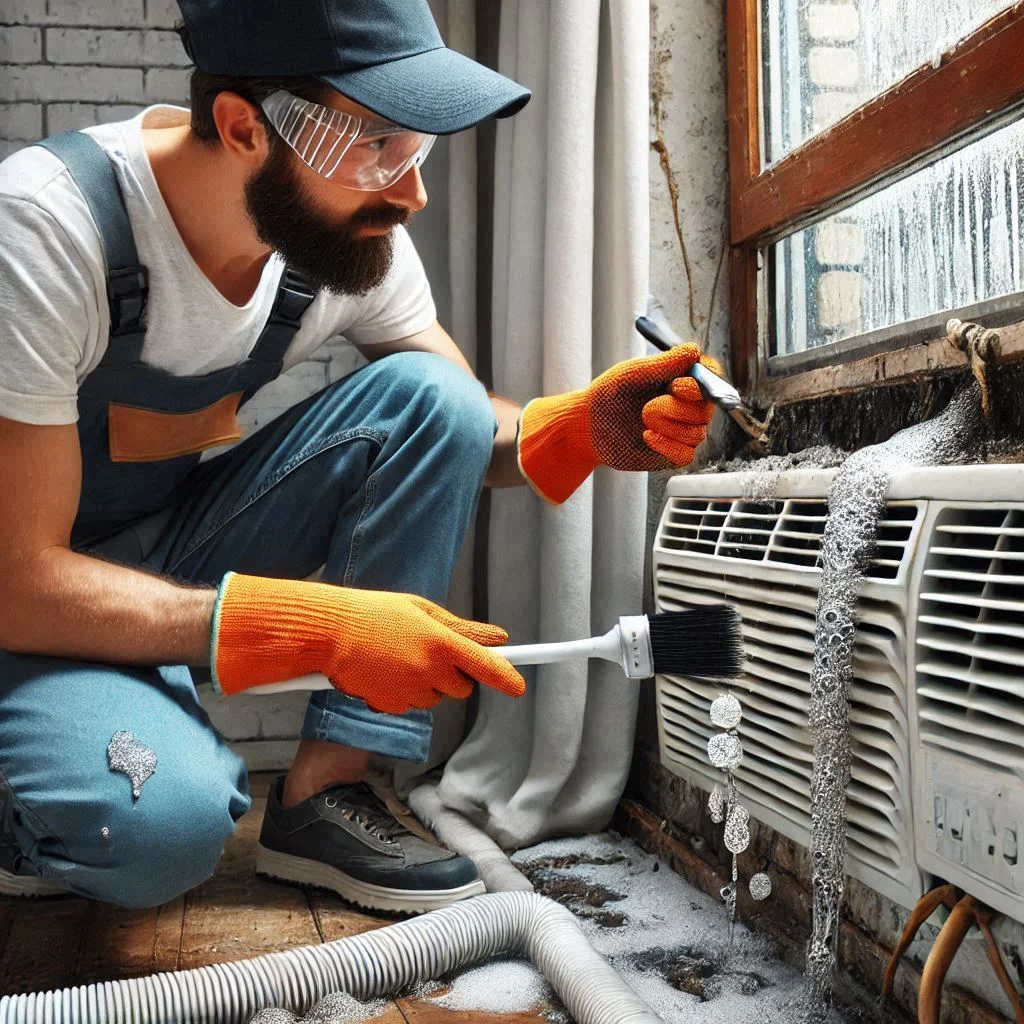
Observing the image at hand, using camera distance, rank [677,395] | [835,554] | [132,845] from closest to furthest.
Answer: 1. [835,554]
2. [132,845]
3. [677,395]

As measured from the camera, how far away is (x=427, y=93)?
1.08 m

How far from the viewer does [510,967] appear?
1.15 m

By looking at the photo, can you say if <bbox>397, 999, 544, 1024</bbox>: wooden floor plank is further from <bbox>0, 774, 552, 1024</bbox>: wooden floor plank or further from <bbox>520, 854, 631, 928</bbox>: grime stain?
<bbox>520, 854, 631, 928</bbox>: grime stain

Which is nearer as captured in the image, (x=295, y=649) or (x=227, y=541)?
(x=295, y=649)

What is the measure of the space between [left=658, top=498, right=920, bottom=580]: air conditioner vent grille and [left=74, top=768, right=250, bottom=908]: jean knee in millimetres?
635

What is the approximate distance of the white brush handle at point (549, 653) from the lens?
101cm

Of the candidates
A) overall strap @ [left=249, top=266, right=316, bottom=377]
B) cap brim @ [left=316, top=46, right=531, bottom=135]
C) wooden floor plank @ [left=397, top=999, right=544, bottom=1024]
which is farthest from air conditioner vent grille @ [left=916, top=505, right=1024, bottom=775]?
overall strap @ [left=249, top=266, right=316, bottom=377]

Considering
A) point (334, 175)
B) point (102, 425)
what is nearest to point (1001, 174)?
point (334, 175)

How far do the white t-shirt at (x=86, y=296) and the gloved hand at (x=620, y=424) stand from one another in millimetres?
320

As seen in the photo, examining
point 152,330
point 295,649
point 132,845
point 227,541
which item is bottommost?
point 132,845

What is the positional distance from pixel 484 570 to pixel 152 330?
0.84 m

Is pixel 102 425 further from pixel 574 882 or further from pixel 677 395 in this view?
pixel 574 882

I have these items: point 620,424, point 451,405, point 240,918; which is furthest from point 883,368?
point 240,918

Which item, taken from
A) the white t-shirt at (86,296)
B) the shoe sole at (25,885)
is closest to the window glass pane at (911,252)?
the white t-shirt at (86,296)
